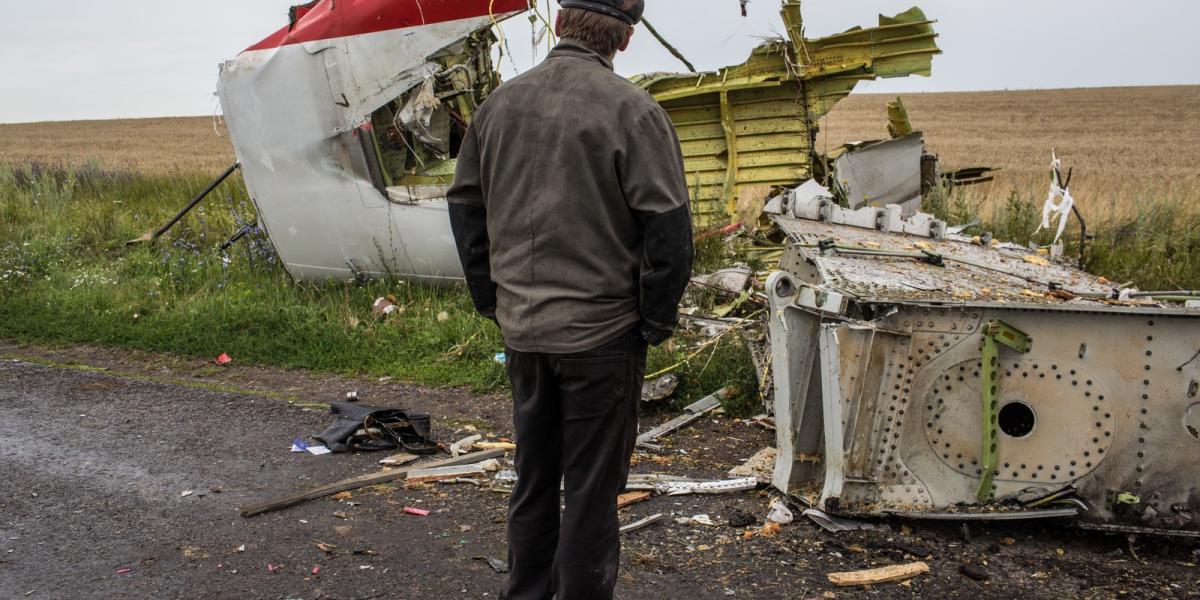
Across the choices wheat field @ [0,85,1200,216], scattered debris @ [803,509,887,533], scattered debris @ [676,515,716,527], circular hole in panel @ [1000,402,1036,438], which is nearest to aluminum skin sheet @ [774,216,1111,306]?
circular hole in panel @ [1000,402,1036,438]

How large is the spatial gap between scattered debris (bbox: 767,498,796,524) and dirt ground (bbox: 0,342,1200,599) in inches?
1.5

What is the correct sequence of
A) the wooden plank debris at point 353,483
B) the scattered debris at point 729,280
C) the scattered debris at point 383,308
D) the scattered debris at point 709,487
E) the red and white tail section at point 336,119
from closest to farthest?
the wooden plank debris at point 353,483 < the scattered debris at point 709,487 < the scattered debris at point 729,280 < the red and white tail section at point 336,119 < the scattered debris at point 383,308

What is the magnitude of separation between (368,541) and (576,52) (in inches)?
91.0

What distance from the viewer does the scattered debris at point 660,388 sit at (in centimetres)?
612

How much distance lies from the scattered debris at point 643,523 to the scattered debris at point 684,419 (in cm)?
110

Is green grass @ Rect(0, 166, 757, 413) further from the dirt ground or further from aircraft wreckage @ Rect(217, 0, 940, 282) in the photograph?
the dirt ground

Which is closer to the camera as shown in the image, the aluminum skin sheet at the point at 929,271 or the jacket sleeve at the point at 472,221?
the jacket sleeve at the point at 472,221

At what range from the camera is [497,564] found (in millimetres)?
3891

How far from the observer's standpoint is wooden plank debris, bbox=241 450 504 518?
14.7 feet

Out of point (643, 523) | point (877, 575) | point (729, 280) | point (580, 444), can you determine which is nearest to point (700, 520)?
point (643, 523)

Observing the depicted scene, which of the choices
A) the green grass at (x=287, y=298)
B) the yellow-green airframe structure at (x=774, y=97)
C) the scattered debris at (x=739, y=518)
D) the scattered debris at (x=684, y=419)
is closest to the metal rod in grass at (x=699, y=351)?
the green grass at (x=287, y=298)

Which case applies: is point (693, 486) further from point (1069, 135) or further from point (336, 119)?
point (1069, 135)

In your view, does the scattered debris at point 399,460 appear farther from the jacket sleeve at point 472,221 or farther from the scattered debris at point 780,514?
the jacket sleeve at point 472,221

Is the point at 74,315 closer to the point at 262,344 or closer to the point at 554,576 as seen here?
the point at 262,344
